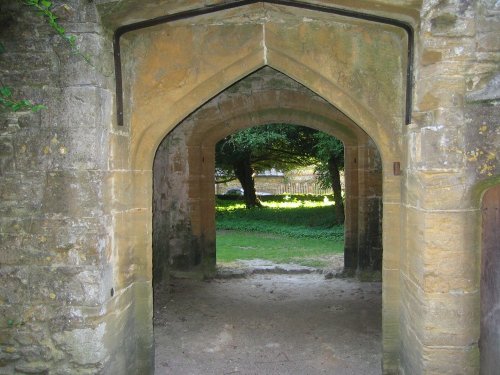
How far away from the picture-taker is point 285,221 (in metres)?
15.6

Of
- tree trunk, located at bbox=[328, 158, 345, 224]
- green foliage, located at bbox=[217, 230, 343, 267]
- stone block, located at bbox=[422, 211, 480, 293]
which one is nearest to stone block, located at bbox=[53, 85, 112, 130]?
stone block, located at bbox=[422, 211, 480, 293]

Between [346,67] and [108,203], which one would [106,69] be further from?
[346,67]

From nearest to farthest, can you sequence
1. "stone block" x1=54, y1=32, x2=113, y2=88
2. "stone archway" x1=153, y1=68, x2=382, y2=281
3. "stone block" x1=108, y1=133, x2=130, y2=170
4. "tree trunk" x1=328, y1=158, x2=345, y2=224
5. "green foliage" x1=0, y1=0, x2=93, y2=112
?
1. "green foliage" x1=0, y1=0, x2=93, y2=112
2. "stone block" x1=54, y1=32, x2=113, y2=88
3. "stone block" x1=108, y1=133, x2=130, y2=170
4. "stone archway" x1=153, y1=68, x2=382, y2=281
5. "tree trunk" x1=328, y1=158, x2=345, y2=224

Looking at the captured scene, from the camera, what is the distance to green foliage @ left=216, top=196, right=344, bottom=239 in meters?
13.5

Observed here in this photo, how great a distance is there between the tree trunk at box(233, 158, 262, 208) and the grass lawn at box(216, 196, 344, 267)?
2.49ft

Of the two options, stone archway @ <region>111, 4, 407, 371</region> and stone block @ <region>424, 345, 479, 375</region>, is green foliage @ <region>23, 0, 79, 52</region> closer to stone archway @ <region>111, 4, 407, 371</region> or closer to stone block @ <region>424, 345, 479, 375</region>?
stone archway @ <region>111, 4, 407, 371</region>

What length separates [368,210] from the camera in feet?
26.3

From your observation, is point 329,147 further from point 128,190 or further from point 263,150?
point 128,190

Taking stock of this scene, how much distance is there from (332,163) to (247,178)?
5.24m

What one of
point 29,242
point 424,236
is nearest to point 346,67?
point 424,236

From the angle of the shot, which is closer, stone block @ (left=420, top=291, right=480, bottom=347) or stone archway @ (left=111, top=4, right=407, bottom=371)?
stone block @ (left=420, top=291, right=480, bottom=347)

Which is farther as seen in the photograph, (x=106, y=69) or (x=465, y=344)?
(x=106, y=69)

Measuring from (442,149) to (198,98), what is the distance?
176cm

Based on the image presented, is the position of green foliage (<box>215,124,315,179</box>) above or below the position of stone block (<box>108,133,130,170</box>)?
above
